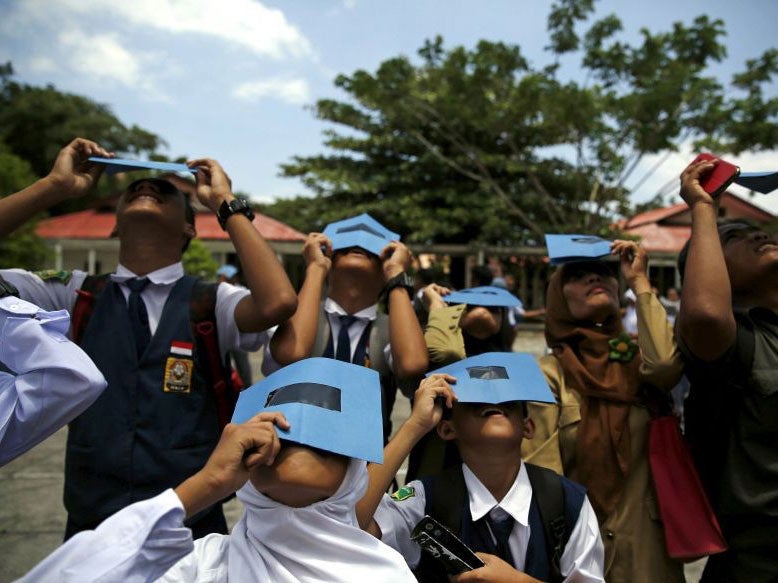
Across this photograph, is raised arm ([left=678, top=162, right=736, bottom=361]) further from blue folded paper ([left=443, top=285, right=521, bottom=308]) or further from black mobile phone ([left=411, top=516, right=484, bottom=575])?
black mobile phone ([left=411, top=516, right=484, bottom=575])

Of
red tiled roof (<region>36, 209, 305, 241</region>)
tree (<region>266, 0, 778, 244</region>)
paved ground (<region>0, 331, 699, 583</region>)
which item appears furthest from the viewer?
red tiled roof (<region>36, 209, 305, 241</region>)

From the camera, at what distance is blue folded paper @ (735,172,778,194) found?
1.93 meters

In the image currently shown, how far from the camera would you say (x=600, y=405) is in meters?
2.18

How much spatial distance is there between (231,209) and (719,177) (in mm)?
1627

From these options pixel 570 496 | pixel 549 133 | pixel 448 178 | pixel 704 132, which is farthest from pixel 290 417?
pixel 448 178

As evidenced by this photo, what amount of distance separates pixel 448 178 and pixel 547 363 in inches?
607

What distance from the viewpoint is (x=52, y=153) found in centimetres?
2516

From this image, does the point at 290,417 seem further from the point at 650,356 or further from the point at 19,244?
the point at 19,244

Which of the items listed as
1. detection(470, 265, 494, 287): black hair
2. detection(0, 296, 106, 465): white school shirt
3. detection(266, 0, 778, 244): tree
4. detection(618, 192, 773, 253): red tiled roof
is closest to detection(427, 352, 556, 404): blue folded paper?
detection(0, 296, 106, 465): white school shirt

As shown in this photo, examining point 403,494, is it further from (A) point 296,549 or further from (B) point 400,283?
(B) point 400,283

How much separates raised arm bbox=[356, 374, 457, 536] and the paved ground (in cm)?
280

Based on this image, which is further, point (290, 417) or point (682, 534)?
point (682, 534)

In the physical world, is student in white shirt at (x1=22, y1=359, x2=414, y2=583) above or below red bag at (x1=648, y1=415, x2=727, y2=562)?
above

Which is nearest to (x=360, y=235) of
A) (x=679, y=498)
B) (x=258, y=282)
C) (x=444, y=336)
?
(x=444, y=336)
